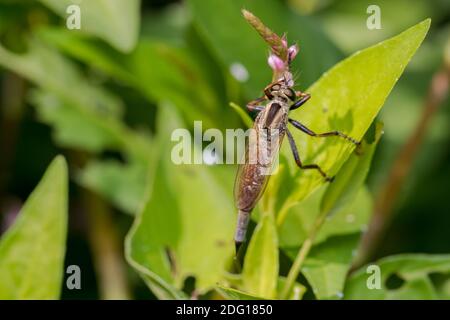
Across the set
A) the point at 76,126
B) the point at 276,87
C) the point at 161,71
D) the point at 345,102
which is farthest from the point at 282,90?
the point at 76,126

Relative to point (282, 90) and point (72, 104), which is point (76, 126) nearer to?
point (72, 104)

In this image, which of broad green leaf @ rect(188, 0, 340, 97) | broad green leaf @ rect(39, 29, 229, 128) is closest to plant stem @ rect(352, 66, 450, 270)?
broad green leaf @ rect(188, 0, 340, 97)

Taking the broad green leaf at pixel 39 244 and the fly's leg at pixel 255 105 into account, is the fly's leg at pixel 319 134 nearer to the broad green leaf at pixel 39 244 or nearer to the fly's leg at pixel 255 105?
the fly's leg at pixel 255 105

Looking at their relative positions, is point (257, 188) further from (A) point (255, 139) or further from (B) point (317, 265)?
(B) point (317, 265)
